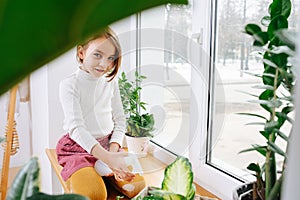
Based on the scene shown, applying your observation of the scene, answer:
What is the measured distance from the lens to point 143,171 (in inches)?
52.6

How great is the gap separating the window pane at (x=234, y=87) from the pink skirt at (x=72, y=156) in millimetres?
421

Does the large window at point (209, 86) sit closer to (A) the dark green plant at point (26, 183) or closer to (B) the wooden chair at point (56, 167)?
(B) the wooden chair at point (56, 167)

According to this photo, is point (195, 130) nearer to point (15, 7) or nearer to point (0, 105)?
point (15, 7)

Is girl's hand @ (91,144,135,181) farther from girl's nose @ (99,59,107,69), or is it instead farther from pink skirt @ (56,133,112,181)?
girl's nose @ (99,59,107,69)

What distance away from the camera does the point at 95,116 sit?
54.0 inches

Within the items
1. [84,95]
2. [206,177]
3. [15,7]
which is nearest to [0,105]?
[84,95]

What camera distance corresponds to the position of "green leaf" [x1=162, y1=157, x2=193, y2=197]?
0.86 m

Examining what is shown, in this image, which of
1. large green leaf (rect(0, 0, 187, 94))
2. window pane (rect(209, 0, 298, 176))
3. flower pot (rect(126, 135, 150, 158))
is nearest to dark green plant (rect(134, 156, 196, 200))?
window pane (rect(209, 0, 298, 176))

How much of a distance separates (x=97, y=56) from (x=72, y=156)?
0.38m

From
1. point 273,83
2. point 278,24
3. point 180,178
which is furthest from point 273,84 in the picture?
point 180,178

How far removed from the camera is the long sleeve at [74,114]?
4.25 feet

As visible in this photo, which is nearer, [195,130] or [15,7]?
[15,7]

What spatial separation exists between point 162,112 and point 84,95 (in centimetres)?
31

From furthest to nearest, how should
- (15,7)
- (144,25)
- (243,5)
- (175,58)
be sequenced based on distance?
(144,25) < (175,58) < (243,5) < (15,7)
